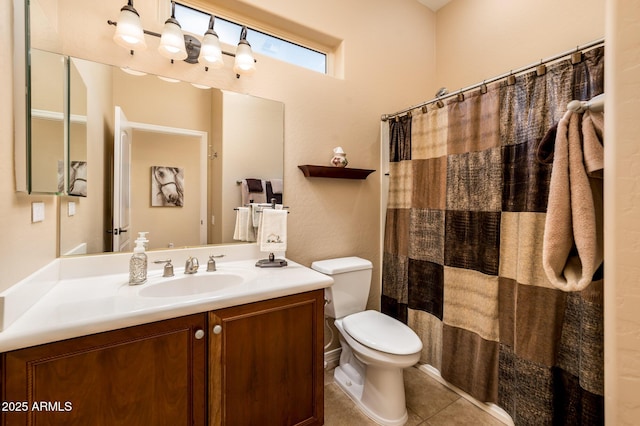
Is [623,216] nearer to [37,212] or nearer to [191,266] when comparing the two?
[191,266]

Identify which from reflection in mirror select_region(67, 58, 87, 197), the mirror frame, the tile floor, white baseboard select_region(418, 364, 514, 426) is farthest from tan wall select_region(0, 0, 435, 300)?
the tile floor

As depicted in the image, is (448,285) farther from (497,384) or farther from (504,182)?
(504,182)

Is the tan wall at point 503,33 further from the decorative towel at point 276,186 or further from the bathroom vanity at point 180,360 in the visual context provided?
the bathroom vanity at point 180,360

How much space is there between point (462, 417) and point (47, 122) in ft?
8.08

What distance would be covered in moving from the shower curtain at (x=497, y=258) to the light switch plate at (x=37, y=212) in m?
1.90

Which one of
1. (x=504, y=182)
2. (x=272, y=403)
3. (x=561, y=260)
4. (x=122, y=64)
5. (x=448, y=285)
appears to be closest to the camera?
(x=561, y=260)

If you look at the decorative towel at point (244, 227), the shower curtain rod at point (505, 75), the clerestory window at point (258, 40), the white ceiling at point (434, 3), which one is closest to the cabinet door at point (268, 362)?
the decorative towel at point (244, 227)

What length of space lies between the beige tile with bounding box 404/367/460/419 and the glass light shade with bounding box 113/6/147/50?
2488mm

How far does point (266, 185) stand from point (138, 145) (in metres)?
0.72

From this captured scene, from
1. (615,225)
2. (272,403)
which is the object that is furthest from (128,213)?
(615,225)

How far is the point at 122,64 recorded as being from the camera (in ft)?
4.48

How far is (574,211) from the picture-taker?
828 mm

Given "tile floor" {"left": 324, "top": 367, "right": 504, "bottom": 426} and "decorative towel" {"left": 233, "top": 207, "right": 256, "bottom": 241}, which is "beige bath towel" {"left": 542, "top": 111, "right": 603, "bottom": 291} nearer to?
"tile floor" {"left": 324, "top": 367, "right": 504, "bottom": 426}

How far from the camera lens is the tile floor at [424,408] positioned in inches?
59.6
